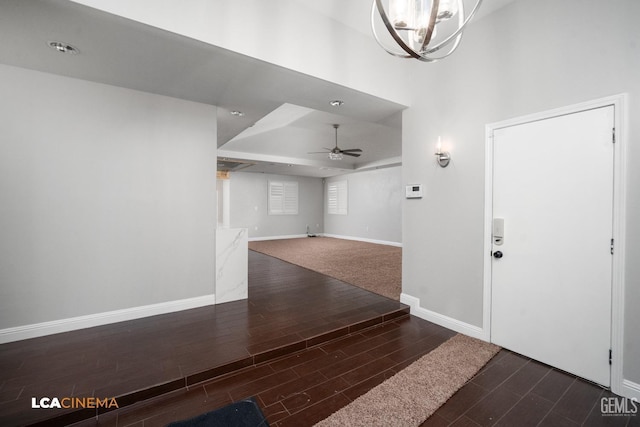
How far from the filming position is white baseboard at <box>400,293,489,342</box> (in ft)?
8.91

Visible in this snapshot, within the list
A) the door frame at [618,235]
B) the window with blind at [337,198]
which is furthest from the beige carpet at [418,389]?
the window with blind at [337,198]

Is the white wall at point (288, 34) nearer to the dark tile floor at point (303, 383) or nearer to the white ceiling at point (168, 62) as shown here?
the white ceiling at point (168, 62)

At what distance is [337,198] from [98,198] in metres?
8.75

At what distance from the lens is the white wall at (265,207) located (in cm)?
947

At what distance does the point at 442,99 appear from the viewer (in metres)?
3.04

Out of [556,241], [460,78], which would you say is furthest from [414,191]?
[556,241]

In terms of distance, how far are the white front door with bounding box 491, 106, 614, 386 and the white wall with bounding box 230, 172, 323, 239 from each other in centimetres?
827

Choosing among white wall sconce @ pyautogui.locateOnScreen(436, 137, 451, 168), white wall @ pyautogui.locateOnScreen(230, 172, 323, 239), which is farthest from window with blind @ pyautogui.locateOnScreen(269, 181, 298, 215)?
white wall sconce @ pyautogui.locateOnScreen(436, 137, 451, 168)

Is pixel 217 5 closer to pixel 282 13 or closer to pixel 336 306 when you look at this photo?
pixel 282 13

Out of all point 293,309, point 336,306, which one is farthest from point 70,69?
point 336,306

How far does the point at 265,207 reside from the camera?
32.8ft

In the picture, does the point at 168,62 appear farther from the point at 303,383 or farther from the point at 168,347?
the point at 303,383

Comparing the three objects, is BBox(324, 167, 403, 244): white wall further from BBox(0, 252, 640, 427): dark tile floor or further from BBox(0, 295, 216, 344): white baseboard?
BBox(0, 295, 216, 344): white baseboard

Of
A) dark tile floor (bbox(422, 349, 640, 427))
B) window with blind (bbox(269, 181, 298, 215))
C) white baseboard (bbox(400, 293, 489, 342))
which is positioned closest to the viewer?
dark tile floor (bbox(422, 349, 640, 427))
